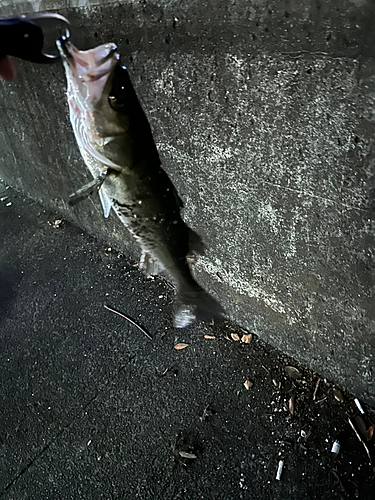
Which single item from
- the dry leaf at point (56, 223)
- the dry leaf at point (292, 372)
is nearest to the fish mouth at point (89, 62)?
the dry leaf at point (292, 372)

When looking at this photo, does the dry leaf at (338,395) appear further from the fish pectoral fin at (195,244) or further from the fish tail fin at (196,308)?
the fish pectoral fin at (195,244)

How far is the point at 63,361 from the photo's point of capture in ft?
9.09

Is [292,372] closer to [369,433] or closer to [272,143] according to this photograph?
[369,433]

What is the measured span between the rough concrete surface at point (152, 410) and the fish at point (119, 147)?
1.01m

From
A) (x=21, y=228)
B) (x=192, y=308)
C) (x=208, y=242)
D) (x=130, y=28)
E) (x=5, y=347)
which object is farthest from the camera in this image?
(x=21, y=228)

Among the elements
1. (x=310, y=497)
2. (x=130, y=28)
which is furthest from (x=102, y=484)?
(x=130, y=28)

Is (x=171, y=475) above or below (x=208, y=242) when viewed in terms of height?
below

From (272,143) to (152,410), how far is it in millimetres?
1738

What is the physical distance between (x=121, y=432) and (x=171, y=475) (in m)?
0.40

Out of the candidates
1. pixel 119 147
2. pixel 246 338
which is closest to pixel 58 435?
pixel 246 338

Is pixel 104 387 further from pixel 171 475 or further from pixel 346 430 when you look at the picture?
pixel 346 430

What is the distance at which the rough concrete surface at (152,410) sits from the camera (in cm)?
209

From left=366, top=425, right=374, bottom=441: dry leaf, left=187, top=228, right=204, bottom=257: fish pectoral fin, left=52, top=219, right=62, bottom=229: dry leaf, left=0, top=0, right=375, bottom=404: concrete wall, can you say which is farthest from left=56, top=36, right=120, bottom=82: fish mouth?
left=52, top=219, right=62, bottom=229: dry leaf

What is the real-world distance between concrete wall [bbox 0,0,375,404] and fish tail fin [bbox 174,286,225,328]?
9cm
